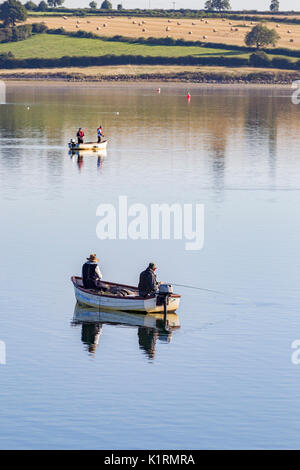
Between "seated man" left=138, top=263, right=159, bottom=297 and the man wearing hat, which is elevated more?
the man wearing hat

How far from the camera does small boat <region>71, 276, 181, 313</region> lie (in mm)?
46094

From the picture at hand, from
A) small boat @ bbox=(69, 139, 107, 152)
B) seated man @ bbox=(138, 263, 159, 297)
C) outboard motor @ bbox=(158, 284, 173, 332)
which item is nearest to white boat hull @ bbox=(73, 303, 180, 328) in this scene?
outboard motor @ bbox=(158, 284, 173, 332)

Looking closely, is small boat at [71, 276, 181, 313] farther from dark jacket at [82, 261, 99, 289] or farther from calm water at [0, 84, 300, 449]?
calm water at [0, 84, 300, 449]

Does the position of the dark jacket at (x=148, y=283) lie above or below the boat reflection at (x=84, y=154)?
below

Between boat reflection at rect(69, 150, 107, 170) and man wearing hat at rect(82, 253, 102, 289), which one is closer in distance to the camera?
man wearing hat at rect(82, 253, 102, 289)

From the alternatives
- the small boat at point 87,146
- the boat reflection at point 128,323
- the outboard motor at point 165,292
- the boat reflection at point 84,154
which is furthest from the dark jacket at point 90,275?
the small boat at point 87,146

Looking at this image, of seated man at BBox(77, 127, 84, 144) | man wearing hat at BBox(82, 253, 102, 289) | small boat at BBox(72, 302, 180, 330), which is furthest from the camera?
seated man at BBox(77, 127, 84, 144)

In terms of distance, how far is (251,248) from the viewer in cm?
6144

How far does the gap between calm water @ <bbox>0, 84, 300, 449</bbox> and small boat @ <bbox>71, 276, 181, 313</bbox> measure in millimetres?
828

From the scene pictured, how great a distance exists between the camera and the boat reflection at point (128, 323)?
43281 mm

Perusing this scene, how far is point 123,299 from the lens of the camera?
46.3m

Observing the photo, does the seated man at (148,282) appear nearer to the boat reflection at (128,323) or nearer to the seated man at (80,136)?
the boat reflection at (128,323)

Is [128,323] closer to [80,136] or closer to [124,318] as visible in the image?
[124,318]
